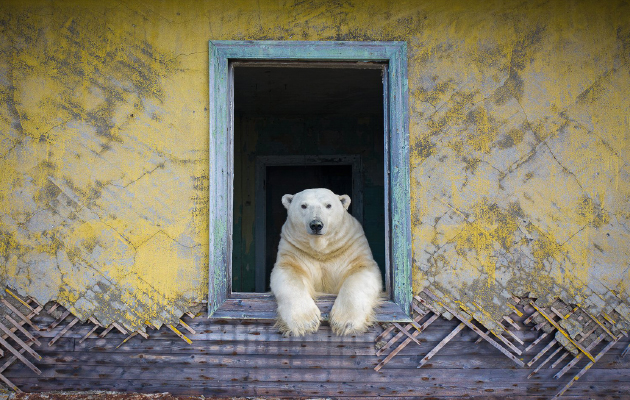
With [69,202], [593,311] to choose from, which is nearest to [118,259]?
[69,202]

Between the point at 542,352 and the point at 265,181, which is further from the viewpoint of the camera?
the point at 265,181

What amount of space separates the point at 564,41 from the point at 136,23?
8.49ft

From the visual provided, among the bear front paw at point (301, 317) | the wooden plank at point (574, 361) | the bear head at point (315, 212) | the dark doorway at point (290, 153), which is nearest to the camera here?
the bear front paw at point (301, 317)

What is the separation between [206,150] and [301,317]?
1130mm

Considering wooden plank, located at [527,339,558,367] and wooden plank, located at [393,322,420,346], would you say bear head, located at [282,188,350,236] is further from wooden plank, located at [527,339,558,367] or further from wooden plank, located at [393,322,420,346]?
wooden plank, located at [527,339,558,367]

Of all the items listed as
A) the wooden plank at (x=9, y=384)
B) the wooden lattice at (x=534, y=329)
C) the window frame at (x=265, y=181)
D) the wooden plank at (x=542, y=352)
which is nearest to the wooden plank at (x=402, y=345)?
the wooden lattice at (x=534, y=329)

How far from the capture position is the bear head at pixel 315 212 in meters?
2.90

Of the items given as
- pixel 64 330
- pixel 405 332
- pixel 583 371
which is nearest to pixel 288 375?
pixel 405 332

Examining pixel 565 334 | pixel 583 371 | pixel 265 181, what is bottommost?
pixel 583 371

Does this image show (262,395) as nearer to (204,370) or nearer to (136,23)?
(204,370)

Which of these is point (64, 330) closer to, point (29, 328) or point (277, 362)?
point (29, 328)

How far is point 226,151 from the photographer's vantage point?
2893mm

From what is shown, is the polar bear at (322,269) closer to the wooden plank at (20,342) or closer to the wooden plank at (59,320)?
the wooden plank at (59,320)

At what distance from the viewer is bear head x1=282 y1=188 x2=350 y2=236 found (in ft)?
9.52
